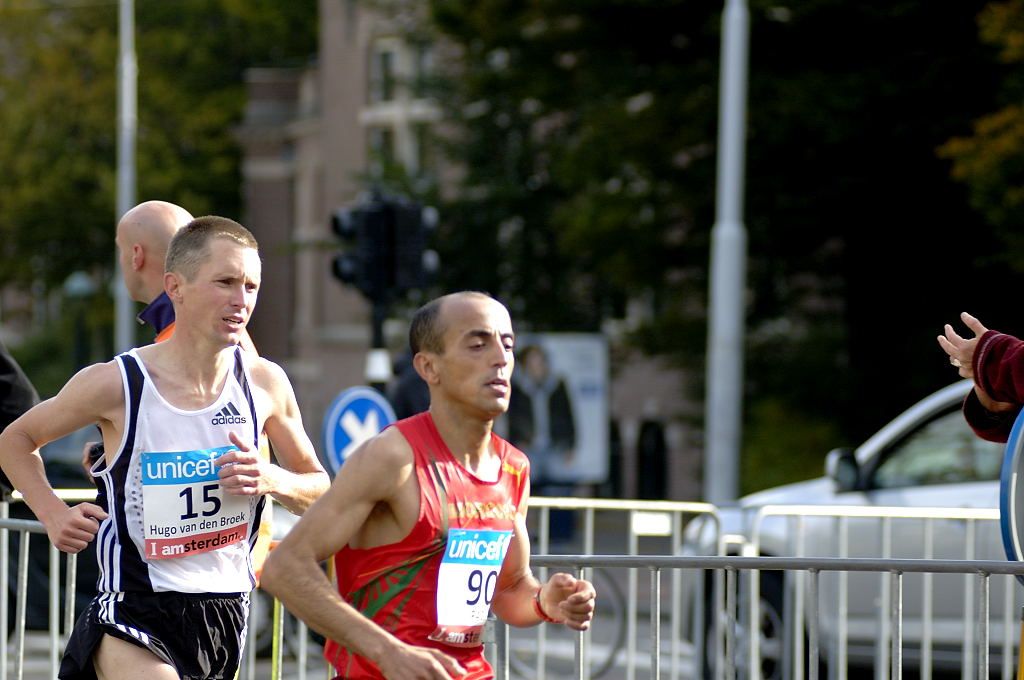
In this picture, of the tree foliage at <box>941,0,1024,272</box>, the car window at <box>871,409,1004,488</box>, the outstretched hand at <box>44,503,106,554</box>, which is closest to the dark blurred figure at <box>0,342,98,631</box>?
the outstretched hand at <box>44,503,106,554</box>

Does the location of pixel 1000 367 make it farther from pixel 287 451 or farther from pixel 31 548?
pixel 31 548

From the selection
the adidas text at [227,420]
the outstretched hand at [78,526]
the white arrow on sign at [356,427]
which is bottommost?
the outstretched hand at [78,526]

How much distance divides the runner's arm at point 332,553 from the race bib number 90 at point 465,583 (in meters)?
0.10

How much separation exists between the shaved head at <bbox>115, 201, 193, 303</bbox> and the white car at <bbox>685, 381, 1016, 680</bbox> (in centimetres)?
314

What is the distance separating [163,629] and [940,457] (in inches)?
252

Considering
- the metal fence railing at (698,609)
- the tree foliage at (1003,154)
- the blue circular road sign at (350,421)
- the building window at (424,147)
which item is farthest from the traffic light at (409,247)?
the building window at (424,147)

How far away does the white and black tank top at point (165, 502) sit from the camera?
4.18m

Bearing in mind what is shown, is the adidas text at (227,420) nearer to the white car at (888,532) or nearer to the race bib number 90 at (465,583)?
the race bib number 90 at (465,583)

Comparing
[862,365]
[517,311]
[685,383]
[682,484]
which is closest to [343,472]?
[862,365]

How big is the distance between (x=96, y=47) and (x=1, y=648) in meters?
36.7

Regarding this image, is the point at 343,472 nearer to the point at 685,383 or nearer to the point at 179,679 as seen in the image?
the point at 179,679

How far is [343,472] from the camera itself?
11.6 feet

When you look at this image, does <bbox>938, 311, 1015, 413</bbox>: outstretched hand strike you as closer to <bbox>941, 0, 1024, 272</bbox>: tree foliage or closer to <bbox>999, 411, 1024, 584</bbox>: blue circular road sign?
<bbox>999, 411, 1024, 584</bbox>: blue circular road sign

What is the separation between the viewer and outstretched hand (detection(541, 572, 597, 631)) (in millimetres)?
3641
